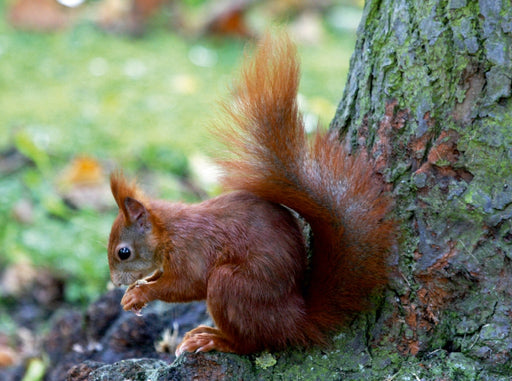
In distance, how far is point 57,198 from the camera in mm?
2576

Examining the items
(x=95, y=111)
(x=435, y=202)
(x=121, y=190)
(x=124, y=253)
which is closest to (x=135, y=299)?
(x=124, y=253)

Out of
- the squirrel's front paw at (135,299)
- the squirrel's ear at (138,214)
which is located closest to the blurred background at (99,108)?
the squirrel's ear at (138,214)

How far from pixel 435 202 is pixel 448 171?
0.06 meters

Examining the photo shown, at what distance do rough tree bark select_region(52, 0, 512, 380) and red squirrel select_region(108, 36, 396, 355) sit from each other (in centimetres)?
5

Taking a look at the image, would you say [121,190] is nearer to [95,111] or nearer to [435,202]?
[435,202]

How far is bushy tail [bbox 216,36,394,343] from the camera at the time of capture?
3.75 feet

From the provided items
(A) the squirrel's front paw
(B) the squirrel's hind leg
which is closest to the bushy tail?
(B) the squirrel's hind leg

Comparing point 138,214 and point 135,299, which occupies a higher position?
point 138,214

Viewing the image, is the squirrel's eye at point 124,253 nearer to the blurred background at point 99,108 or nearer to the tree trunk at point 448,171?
the blurred background at point 99,108

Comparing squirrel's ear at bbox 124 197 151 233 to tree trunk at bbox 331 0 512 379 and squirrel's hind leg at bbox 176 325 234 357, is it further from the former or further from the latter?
tree trunk at bbox 331 0 512 379

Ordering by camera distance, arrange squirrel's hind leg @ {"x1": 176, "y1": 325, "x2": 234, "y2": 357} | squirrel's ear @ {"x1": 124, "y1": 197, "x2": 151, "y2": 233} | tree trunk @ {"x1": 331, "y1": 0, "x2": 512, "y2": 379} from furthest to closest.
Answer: squirrel's ear @ {"x1": 124, "y1": 197, "x2": 151, "y2": 233} < squirrel's hind leg @ {"x1": 176, "y1": 325, "x2": 234, "y2": 357} < tree trunk @ {"x1": 331, "y1": 0, "x2": 512, "y2": 379}

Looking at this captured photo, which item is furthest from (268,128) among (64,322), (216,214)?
(64,322)

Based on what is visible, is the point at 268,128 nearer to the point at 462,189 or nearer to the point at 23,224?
the point at 462,189

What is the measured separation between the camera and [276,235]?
1199mm
